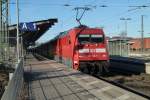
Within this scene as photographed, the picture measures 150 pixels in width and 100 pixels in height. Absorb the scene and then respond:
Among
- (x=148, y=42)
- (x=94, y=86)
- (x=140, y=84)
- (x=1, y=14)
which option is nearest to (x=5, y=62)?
(x=1, y=14)

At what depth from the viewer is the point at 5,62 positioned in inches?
1213

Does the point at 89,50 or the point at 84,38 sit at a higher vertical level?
the point at 84,38

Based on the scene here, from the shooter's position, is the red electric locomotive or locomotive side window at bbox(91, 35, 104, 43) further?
locomotive side window at bbox(91, 35, 104, 43)

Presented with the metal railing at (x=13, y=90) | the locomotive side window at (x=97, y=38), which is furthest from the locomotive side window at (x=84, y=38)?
the metal railing at (x=13, y=90)

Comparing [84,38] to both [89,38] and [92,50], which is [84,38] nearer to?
[89,38]

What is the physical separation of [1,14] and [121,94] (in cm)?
1969

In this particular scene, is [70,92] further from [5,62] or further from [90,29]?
[5,62]

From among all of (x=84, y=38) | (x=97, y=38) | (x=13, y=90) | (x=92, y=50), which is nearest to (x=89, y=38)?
(x=84, y=38)

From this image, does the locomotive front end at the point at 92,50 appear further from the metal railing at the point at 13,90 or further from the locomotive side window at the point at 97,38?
the metal railing at the point at 13,90

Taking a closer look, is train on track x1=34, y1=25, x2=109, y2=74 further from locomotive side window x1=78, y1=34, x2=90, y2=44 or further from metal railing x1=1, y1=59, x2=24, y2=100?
metal railing x1=1, y1=59, x2=24, y2=100

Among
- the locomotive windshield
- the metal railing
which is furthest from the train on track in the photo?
the metal railing

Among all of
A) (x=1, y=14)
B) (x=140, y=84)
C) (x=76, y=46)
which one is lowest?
(x=140, y=84)

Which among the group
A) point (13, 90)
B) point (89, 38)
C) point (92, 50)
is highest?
point (89, 38)

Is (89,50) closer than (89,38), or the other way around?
(89,50)
